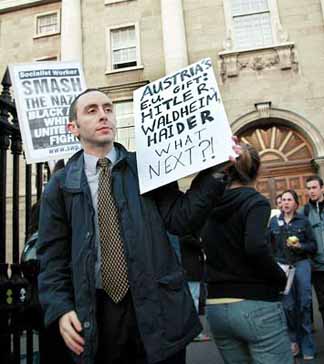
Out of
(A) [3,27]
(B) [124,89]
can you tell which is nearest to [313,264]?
(B) [124,89]

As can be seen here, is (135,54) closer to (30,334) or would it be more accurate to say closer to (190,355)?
(190,355)

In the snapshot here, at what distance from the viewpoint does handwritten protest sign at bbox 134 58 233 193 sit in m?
1.73

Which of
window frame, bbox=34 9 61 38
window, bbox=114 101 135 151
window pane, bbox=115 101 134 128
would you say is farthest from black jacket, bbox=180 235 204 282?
window frame, bbox=34 9 61 38

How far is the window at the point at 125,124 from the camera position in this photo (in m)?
14.2

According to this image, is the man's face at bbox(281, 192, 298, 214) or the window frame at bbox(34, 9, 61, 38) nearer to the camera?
the man's face at bbox(281, 192, 298, 214)

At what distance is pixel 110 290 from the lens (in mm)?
1750

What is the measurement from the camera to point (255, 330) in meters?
2.12

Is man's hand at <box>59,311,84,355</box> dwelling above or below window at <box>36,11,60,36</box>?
below

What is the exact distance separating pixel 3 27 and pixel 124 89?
7.04m

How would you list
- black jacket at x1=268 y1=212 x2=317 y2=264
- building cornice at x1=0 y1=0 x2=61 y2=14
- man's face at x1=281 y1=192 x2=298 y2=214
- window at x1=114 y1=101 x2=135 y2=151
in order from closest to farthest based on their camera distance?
black jacket at x1=268 y1=212 x2=317 y2=264 → man's face at x1=281 y1=192 x2=298 y2=214 → window at x1=114 y1=101 x2=135 y2=151 → building cornice at x1=0 y1=0 x2=61 y2=14

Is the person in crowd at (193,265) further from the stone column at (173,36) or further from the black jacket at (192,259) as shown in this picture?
the stone column at (173,36)

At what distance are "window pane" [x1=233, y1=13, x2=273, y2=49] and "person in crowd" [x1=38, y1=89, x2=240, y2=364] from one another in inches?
519

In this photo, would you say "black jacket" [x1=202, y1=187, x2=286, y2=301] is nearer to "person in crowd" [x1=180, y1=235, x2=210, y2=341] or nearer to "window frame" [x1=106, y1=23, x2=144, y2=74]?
"person in crowd" [x1=180, y1=235, x2=210, y2=341]

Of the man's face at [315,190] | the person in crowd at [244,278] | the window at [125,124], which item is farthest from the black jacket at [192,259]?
the window at [125,124]
